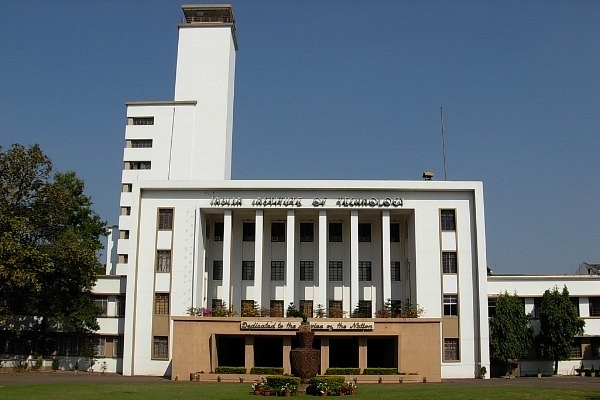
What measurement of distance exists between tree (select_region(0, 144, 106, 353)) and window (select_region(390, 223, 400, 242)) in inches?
874

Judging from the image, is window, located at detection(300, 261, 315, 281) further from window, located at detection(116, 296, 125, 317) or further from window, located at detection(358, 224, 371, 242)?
window, located at detection(116, 296, 125, 317)

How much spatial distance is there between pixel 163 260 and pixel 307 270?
1089 centimetres

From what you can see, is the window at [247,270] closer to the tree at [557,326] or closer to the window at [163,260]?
the window at [163,260]

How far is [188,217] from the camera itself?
158 feet

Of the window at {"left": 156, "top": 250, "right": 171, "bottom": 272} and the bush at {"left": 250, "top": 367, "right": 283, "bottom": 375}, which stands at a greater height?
the window at {"left": 156, "top": 250, "right": 171, "bottom": 272}

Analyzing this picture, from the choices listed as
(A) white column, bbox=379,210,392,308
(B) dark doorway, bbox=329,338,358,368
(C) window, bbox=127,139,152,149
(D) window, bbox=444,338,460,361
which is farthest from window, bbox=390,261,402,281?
(C) window, bbox=127,139,152,149

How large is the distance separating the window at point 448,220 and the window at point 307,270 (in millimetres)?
10393

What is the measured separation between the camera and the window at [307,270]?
2004 inches

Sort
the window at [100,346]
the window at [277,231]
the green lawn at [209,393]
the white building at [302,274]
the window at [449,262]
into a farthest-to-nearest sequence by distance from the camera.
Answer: the window at [277,231] → the window at [100,346] → the window at [449,262] → the white building at [302,274] → the green lawn at [209,393]

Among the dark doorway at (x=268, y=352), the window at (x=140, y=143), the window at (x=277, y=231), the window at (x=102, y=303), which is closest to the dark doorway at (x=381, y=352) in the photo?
the dark doorway at (x=268, y=352)

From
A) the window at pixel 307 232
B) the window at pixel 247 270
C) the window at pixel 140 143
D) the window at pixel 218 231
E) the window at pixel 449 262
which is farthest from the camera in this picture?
the window at pixel 140 143

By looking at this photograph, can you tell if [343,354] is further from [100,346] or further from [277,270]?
[100,346]

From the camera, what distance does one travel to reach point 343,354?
47094 millimetres

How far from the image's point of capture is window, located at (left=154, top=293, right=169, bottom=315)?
47.1 m
